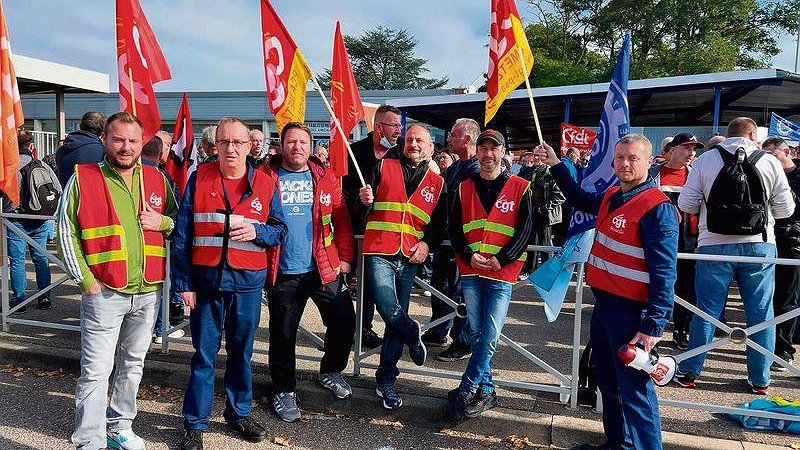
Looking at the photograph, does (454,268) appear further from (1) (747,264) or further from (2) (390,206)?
(1) (747,264)

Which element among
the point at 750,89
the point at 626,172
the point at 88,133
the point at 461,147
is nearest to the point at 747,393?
the point at 626,172

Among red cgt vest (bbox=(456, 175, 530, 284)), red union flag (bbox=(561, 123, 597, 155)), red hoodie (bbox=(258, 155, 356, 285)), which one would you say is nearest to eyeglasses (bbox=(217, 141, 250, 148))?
red hoodie (bbox=(258, 155, 356, 285))

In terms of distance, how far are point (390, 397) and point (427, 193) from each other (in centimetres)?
153

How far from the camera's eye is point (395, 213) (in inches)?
164

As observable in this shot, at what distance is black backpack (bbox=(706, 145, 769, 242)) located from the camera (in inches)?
175

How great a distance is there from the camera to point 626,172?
3.33 m

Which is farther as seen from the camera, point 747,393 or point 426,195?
point 747,393

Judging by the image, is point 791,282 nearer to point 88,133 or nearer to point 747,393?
point 747,393

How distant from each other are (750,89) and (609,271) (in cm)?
1250

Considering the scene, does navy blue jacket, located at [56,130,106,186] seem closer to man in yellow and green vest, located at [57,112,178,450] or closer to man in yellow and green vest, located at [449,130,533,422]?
man in yellow and green vest, located at [57,112,178,450]

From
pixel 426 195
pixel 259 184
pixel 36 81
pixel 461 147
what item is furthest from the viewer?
pixel 36 81

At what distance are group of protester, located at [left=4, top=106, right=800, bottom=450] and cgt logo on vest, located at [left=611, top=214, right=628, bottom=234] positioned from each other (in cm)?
1

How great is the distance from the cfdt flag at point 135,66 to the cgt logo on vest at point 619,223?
3128mm

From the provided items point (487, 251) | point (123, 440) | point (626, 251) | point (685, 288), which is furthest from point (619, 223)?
point (123, 440)
